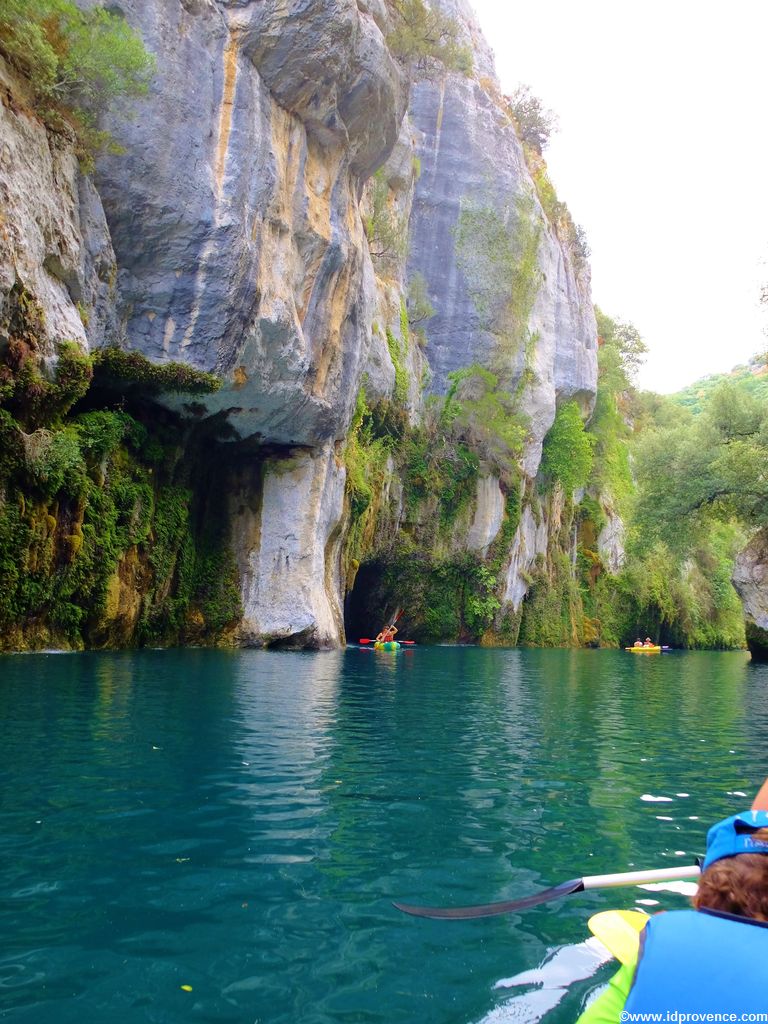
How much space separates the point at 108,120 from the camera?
18781 mm

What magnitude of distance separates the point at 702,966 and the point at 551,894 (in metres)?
2.55

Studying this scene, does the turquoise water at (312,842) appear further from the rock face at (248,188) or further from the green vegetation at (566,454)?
the green vegetation at (566,454)

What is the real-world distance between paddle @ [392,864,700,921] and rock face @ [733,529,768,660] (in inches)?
1291

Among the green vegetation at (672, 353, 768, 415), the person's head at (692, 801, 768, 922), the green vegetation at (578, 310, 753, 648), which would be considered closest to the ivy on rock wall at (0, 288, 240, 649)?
the person's head at (692, 801, 768, 922)

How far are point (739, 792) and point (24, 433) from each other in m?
13.7

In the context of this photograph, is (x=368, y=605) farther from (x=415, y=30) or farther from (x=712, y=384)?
(x=712, y=384)

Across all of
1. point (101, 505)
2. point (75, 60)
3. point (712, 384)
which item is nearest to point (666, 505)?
point (101, 505)

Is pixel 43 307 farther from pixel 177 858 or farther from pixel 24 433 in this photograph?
pixel 177 858

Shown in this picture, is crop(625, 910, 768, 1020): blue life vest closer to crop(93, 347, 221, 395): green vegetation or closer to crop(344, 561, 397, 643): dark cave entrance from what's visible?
crop(93, 347, 221, 395): green vegetation

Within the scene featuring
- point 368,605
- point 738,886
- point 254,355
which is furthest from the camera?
point 368,605

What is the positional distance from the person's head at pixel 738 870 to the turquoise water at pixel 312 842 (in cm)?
199

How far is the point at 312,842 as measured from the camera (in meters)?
5.81

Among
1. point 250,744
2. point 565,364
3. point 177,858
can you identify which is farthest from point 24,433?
point 565,364

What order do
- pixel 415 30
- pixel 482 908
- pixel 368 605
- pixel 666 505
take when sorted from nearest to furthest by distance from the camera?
pixel 482 908 → pixel 415 30 → pixel 666 505 → pixel 368 605
